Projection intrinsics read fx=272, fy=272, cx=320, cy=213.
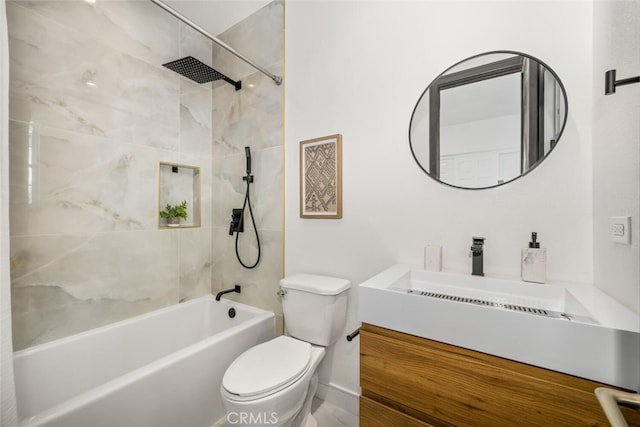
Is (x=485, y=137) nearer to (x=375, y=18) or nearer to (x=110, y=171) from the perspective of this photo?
(x=375, y=18)

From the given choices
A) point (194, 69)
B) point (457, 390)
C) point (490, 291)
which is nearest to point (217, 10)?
point (194, 69)

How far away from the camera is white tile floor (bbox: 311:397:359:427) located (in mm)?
1562

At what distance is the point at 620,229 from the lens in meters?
0.83

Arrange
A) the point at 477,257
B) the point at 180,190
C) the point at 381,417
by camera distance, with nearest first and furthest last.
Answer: the point at 381,417, the point at 477,257, the point at 180,190

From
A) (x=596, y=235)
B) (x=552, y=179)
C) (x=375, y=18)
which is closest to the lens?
(x=596, y=235)

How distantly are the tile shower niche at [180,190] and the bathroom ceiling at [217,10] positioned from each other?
3.86ft

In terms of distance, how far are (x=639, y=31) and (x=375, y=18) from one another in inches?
45.5

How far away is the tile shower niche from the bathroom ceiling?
1.18m

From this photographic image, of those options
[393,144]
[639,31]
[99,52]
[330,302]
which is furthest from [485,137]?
[99,52]

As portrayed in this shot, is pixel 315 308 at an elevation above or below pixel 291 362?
above

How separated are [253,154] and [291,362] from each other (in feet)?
4.75

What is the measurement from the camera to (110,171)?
5.69ft

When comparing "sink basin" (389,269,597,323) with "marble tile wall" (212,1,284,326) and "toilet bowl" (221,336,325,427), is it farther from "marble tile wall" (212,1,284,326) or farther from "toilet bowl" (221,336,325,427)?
"marble tile wall" (212,1,284,326)

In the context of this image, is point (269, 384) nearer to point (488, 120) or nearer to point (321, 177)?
point (321, 177)
